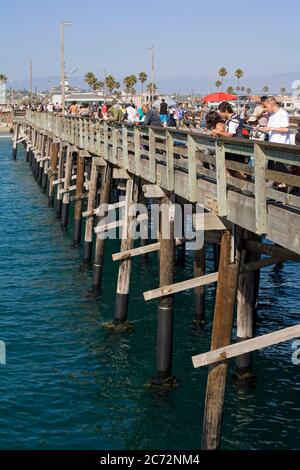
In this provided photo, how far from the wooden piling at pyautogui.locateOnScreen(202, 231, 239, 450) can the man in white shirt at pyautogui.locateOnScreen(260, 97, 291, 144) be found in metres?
1.84

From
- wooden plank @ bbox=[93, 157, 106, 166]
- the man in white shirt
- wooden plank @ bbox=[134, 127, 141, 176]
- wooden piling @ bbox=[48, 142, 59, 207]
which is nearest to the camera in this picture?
the man in white shirt

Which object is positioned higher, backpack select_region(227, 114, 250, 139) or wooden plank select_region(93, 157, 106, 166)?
backpack select_region(227, 114, 250, 139)

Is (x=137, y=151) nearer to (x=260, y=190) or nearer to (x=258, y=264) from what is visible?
(x=258, y=264)

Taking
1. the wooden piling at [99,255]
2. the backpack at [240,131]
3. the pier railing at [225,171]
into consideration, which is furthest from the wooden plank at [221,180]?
the wooden piling at [99,255]

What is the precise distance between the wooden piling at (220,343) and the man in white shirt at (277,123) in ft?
6.03

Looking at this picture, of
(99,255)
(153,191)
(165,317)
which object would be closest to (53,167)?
(99,255)

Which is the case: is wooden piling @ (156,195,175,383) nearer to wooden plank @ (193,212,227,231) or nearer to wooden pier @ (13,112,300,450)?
wooden pier @ (13,112,300,450)

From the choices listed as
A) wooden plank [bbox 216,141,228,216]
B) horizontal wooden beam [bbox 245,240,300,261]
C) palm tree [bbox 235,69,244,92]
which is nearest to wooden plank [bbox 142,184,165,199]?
horizontal wooden beam [bbox 245,240,300,261]

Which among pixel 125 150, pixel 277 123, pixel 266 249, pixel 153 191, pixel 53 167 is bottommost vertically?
pixel 53 167

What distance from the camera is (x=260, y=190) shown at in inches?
Result: 322

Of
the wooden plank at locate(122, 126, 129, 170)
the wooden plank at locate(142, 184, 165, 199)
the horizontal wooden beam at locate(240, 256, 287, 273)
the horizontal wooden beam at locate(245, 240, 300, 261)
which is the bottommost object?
the horizontal wooden beam at locate(240, 256, 287, 273)

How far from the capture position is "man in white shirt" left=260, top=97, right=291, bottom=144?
1004 centimetres

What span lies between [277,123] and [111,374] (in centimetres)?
521
